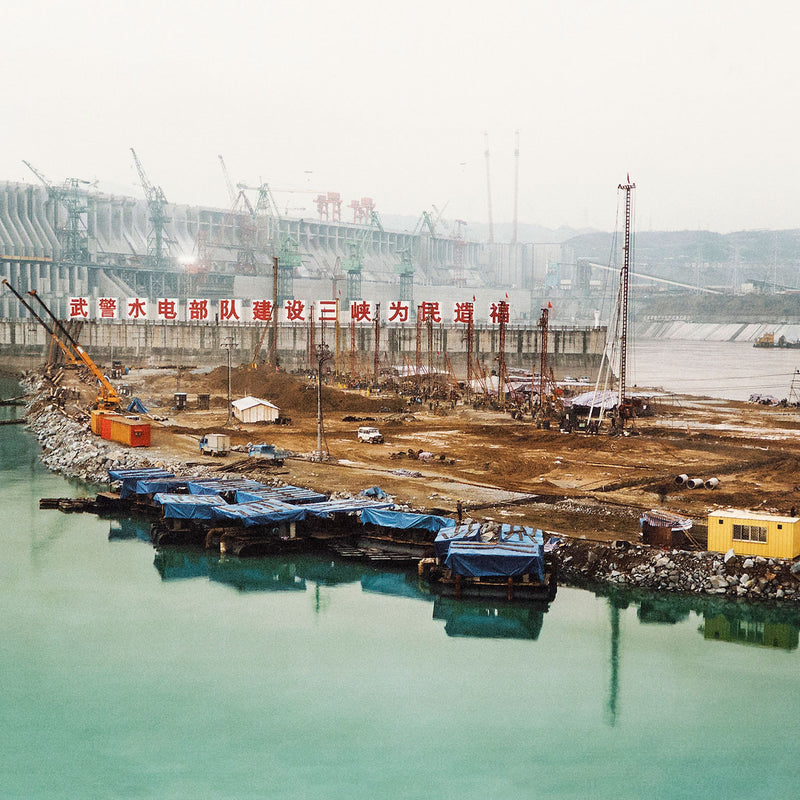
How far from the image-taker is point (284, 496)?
1319 inches

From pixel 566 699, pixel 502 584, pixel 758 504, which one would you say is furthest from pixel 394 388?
pixel 566 699

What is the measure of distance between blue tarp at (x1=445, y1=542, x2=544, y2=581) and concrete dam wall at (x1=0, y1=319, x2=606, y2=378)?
6662cm

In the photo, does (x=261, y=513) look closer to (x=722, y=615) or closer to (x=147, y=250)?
(x=722, y=615)

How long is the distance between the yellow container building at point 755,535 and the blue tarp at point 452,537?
6.43m

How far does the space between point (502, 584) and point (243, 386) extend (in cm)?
4945

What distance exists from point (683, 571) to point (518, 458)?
1894 cm

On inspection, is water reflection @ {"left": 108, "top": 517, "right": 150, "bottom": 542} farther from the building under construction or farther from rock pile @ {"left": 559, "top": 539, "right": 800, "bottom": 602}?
the building under construction

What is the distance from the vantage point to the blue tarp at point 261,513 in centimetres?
3034

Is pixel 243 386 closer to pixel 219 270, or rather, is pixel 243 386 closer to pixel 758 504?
pixel 758 504

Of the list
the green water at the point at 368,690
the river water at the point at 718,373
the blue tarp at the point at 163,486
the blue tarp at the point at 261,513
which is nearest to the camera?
the green water at the point at 368,690

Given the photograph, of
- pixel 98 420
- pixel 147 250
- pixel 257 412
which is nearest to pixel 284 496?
pixel 98 420

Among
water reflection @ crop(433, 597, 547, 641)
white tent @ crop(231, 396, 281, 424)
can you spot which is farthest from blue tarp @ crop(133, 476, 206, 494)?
white tent @ crop(231, 396, 281, 424)

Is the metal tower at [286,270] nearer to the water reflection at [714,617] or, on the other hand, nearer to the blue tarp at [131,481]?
the blue tarp at [131,481]

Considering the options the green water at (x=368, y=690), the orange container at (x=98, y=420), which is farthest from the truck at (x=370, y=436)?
the green water at (x=368, y=690)
